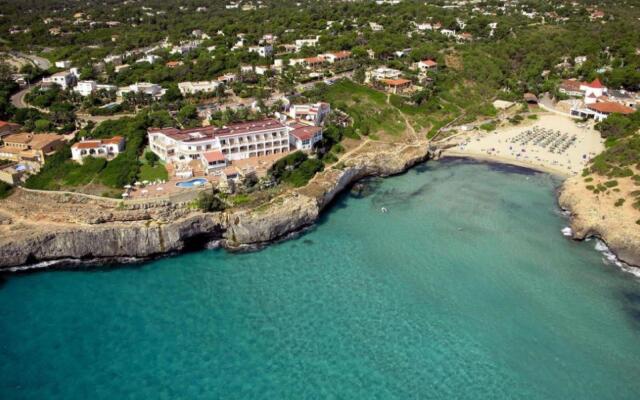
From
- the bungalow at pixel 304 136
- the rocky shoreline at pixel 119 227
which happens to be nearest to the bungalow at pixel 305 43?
the bungalow at pixel 304 136

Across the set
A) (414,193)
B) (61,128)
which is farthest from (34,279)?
(414,193)

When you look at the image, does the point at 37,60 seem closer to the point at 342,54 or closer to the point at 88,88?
the point at 88,88

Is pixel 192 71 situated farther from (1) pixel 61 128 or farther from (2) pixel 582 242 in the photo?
(2) pixel 582 242

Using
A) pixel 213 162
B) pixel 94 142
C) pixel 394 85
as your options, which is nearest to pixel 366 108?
pixel 394 85

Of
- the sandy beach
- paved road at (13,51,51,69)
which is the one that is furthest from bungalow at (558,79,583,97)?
paved road at (13,51,51,69)

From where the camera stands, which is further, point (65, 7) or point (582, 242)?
point (65, 7)

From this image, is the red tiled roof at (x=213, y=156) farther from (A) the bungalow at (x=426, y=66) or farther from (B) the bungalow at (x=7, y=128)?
(A) the bungalow at (x=426, y=66)
